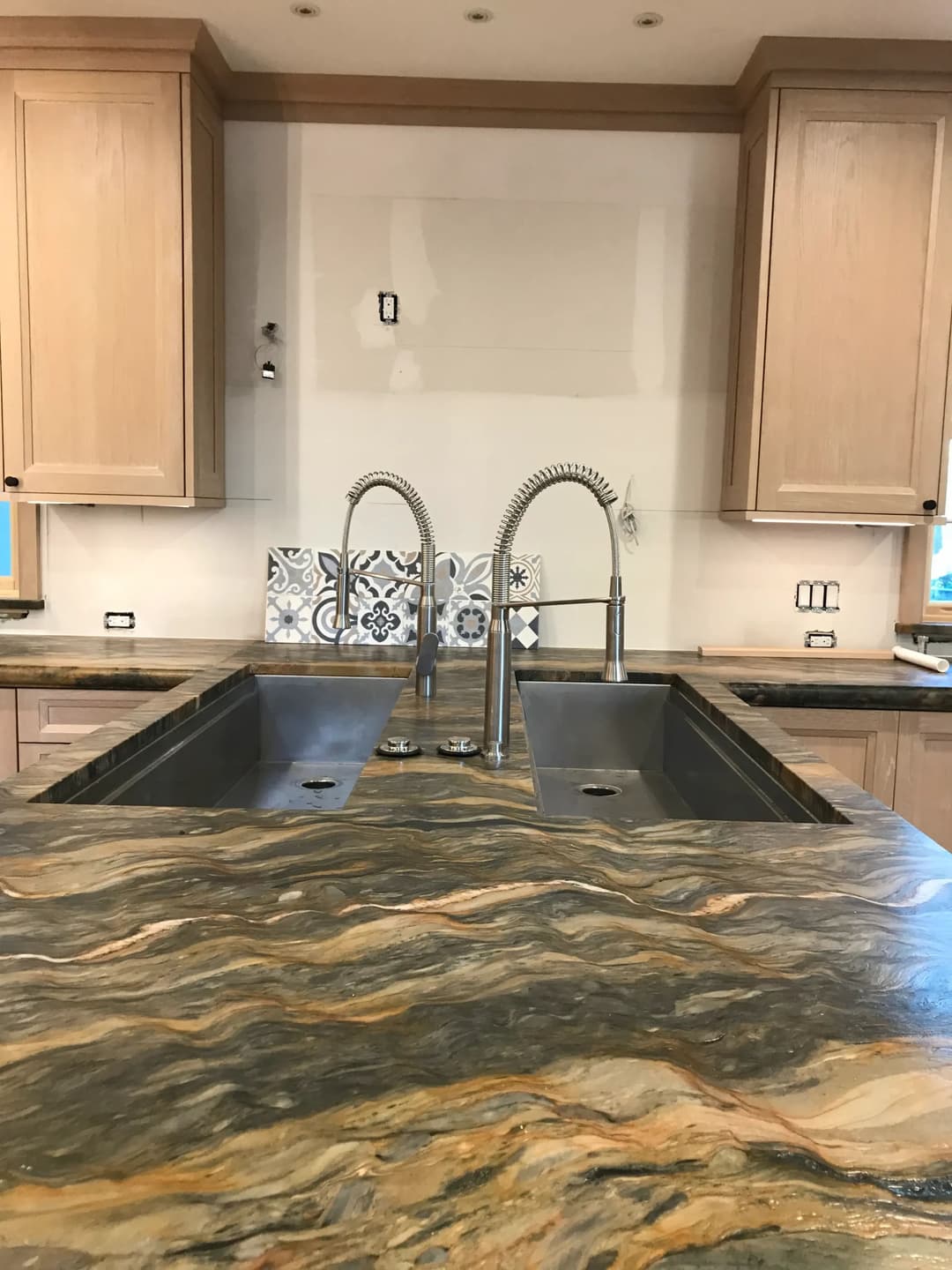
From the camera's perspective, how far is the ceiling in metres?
2.28

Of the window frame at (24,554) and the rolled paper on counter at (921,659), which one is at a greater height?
the window frame at (24,554)

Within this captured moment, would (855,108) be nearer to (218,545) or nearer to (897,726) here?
(897,726)

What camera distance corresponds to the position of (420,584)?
1.98 metres

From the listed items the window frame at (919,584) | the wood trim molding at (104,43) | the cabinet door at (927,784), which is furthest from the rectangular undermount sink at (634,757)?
the wood trim molding at (104,43)

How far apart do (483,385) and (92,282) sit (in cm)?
112

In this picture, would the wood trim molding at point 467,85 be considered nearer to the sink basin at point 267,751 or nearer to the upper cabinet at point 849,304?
the upper cabinet at point 849,304

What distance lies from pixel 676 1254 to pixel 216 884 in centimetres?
58

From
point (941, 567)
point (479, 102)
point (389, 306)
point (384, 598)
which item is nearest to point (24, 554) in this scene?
point (384, 598)

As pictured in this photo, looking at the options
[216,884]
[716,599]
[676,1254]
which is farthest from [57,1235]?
[716,599]

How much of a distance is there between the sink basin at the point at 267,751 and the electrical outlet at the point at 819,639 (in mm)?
1332

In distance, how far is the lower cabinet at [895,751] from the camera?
2438 mm

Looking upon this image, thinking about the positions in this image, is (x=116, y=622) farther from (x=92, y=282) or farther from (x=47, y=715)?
(x=92, y=282)

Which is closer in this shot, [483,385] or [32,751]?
[32,751]

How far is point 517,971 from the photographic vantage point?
0.76 m
